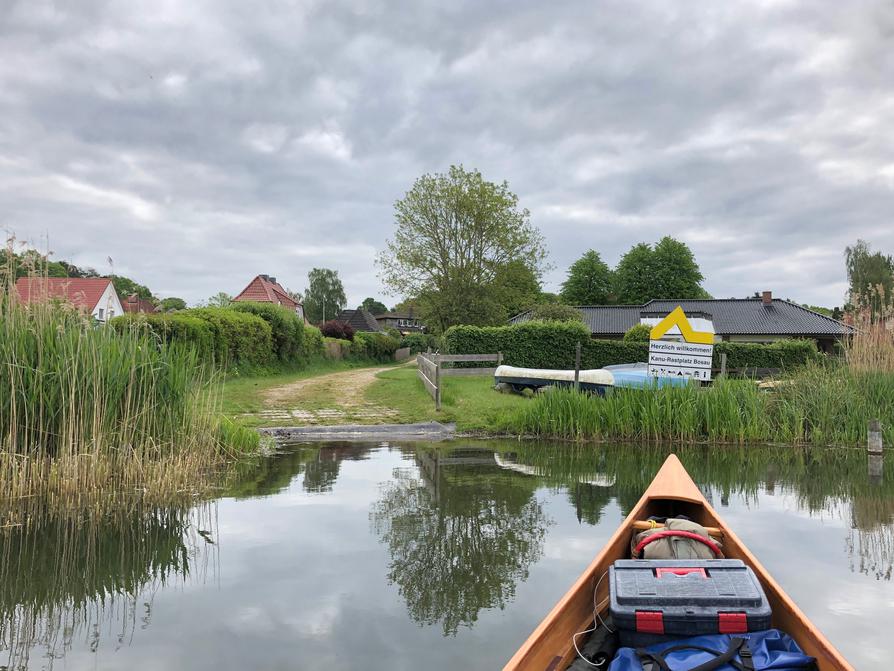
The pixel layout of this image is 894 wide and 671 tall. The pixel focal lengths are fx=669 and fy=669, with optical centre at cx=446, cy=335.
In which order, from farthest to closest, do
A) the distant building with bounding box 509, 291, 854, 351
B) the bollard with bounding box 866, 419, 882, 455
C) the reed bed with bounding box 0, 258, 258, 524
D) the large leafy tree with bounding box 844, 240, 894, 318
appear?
the large leafy tree with bounding box 844, 240, 894, 318, the distant building with bounding box 509, 291, 854, 351, the bollard with bounding box 866, 419, 882, 455, the reed bed with bounding box 0, 258, 258, 524

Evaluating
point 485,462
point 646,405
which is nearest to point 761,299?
point 646,405

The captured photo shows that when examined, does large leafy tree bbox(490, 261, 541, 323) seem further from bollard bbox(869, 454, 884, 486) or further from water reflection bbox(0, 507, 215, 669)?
water reflection bbox(0, 507, 215, 669)

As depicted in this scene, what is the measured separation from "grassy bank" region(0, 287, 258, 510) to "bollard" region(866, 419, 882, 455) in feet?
33.5

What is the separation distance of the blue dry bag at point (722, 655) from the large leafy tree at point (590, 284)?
64015 millimetres

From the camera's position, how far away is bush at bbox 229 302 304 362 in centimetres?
2388

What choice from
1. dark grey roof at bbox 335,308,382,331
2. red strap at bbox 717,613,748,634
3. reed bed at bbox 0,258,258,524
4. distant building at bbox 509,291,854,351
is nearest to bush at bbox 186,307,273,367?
reed bed at bbox 0,258,258,524

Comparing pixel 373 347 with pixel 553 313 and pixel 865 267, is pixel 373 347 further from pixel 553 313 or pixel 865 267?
pixel 865 267

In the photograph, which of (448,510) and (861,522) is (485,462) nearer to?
(448,510)

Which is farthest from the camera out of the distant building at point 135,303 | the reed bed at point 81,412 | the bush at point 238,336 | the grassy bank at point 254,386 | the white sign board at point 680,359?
the bush at point 238,336

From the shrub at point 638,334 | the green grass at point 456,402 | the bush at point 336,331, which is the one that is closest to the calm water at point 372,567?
the green grass at point 456,402

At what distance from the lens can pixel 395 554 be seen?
5.32 meters

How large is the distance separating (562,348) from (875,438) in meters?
11.9

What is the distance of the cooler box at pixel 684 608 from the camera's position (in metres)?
3.01

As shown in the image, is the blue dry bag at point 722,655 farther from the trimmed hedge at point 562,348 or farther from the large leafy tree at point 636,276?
the large leafy tree at point 636,276
